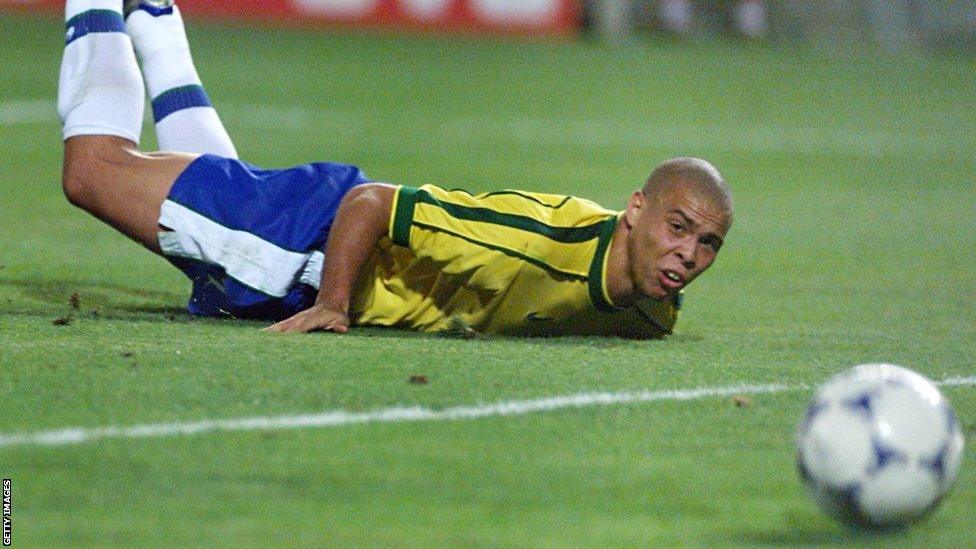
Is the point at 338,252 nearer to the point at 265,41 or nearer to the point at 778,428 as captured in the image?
the point at 778,428

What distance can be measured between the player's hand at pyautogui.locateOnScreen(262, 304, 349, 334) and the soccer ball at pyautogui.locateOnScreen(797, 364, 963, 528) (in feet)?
7.28

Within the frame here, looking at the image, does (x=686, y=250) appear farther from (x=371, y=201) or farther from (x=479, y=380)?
(x=371, y=201)

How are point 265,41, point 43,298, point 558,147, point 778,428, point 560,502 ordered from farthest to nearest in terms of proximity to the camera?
point 265,41 < point 558,147 < point 43,298 < point 778,428 < point 560,502

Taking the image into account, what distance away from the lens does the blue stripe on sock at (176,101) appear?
7.04 metres

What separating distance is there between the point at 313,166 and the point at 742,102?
534 inches

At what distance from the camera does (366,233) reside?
5.50 meters

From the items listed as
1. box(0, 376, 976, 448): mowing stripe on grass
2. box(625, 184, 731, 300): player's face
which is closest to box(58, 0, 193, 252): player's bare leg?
box(625, 184, 731, 300): player's face

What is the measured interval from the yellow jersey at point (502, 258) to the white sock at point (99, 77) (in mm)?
1377

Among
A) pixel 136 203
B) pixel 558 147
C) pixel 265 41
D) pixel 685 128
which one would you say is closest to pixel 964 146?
pixel 685 128

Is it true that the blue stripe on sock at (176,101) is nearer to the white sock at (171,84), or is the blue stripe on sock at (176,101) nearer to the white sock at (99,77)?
the white sock at (171,84)

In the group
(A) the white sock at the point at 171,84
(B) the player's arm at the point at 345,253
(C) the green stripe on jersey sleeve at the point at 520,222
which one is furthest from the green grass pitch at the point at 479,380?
(A) the white sock at the point at 171,84

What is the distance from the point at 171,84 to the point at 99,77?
0.62 m

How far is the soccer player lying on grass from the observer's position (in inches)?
214

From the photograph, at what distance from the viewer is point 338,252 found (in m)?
5.50
